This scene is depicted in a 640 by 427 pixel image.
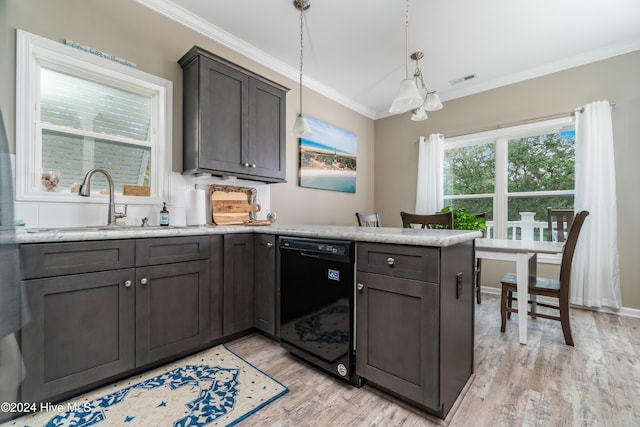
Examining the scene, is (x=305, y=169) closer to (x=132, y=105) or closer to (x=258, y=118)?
(x=258, y=118)

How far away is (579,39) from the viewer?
2832mm

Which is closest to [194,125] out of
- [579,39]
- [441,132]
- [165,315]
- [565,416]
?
[165,315]

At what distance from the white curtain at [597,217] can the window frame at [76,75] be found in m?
4.26

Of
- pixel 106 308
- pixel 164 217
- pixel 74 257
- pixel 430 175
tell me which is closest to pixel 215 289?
pixel 106 308

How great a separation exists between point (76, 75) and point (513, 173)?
471 centimetres

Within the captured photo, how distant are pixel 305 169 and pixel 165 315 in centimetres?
238

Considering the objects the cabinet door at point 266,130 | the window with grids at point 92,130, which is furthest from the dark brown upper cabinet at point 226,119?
the window with grids at point 92,130

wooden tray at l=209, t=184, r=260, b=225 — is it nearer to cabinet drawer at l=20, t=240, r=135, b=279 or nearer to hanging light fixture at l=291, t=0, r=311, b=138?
hanging light fixture at l=291, t=0, r=311, b=138

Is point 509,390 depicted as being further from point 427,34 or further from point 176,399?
point 427,34

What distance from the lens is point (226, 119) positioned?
95.3 inches

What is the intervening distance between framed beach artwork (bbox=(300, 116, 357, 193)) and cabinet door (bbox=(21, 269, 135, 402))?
7.86ft

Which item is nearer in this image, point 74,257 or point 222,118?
point 74,257

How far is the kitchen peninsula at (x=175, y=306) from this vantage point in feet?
4.35

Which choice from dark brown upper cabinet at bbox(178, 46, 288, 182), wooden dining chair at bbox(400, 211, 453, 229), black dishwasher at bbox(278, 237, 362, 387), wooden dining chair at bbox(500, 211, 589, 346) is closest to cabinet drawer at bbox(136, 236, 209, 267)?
black dishwasher at bbox(278, 237, 362, 387)
